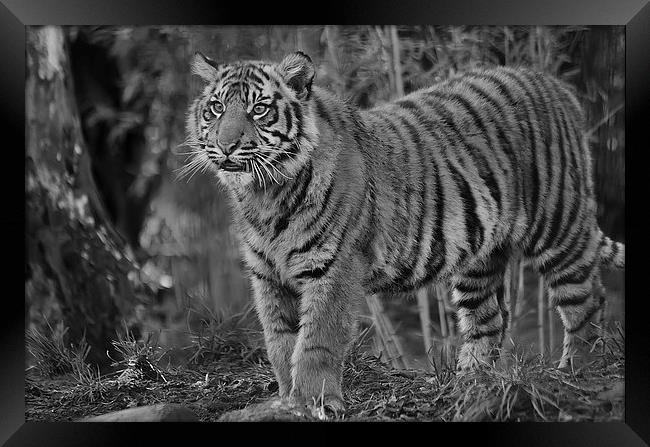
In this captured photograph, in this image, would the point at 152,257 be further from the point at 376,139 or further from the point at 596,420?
the point at 596,420

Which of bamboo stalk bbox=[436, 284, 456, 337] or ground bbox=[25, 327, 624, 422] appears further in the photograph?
bamboo stalk bbox=[436, 284, 456, 337]

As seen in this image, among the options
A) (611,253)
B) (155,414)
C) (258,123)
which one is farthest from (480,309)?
(155,414)

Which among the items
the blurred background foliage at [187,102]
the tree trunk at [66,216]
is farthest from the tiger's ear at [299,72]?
the tree trunk at [66,216]

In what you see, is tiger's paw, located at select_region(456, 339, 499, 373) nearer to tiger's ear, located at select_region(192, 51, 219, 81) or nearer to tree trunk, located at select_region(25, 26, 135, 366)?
tree trunk, located at select_region(25, 26, 135, 366)

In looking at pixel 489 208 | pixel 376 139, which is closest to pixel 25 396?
pixel 376 139

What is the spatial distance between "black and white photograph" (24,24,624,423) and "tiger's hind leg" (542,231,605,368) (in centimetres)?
1

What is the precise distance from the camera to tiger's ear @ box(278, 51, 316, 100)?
4621 millimetres

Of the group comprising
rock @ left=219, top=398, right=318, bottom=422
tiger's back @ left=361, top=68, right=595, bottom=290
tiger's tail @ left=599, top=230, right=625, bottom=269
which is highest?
tiger's back @ left=361, top=68, right=595, bottom=290

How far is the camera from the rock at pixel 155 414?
487 cm

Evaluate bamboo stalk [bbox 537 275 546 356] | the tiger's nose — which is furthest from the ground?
the tiger's nose

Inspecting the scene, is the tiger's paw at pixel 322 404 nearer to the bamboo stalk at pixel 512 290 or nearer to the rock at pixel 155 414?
the rock at pixel 155 414
